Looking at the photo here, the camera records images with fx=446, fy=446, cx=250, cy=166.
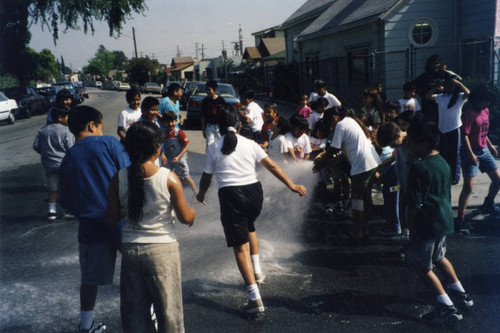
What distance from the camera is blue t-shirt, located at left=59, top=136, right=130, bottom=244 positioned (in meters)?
3.22

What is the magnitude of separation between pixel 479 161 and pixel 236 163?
3.60 m

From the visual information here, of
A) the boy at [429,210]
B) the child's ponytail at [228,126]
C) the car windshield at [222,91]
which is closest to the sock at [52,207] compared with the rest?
the child's ponytail at [228,126]

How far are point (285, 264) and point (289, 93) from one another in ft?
62.6

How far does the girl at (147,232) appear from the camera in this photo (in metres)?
2.70

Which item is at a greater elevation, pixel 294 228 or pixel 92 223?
pixel 92 223

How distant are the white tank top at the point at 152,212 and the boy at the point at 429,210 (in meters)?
1.90

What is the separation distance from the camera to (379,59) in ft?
50.1

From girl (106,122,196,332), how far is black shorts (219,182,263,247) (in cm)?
98

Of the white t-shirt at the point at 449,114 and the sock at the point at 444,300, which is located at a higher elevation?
the white t-shirt at the point at 449,114

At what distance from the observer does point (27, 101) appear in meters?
23.9

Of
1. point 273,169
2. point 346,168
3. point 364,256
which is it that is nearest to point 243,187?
point 273,169

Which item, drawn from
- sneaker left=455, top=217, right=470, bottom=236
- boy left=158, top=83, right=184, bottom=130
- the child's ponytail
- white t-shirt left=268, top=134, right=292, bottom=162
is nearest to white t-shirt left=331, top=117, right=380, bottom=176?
white t-shirt left=268, top=134, right=292, bottom=162

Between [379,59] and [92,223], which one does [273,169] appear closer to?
[92,223]

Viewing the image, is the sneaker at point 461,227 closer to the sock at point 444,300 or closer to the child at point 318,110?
the sock at point 444,300
